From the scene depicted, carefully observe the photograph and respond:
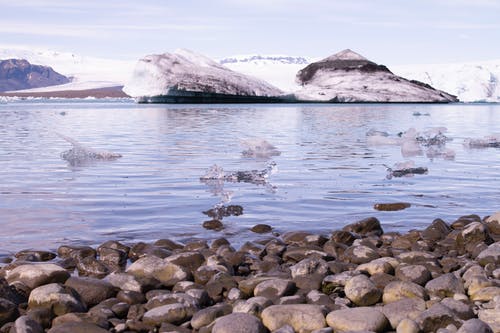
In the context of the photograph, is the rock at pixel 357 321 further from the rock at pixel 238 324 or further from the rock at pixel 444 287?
the rock at pixel 444 287

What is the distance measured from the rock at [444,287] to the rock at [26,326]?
3089 millimetres

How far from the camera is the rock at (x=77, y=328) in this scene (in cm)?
467

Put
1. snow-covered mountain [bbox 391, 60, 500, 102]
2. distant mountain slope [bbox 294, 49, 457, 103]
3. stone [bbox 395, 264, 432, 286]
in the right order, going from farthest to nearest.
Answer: snow-covered mountain [bbox 391, 60, 500, 102]
distant mountain slope [bbox 294, 49, 457, 103]
stone [bbox 395, 264, 432, 286]

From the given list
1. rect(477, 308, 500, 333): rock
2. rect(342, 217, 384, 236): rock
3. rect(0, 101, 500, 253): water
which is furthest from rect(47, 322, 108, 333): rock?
rect(342, 217, 384, 236): rock

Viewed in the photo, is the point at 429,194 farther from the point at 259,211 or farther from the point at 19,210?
the point at 19,210

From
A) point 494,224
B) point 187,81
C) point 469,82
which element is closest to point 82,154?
point 494,224

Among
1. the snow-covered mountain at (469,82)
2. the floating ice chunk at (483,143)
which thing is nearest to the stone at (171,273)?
the floating ice chunk at (483,143)

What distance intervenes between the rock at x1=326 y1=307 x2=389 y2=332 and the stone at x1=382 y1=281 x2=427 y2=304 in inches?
25.0

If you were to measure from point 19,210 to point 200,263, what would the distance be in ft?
14.3

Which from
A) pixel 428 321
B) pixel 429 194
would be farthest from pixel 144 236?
pixel 429 194

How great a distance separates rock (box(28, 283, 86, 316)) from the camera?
5211 millimetres

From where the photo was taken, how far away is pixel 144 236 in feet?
27.3

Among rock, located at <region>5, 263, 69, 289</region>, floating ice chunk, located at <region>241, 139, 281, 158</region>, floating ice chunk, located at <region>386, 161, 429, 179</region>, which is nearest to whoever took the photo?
rock, located at <region>5, 263, 69, 289</region>

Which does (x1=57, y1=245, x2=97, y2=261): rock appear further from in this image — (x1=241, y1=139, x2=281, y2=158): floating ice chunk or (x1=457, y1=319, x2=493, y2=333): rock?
(x1=241, y1=139, x2=281, y2=158): floating ice chunk
